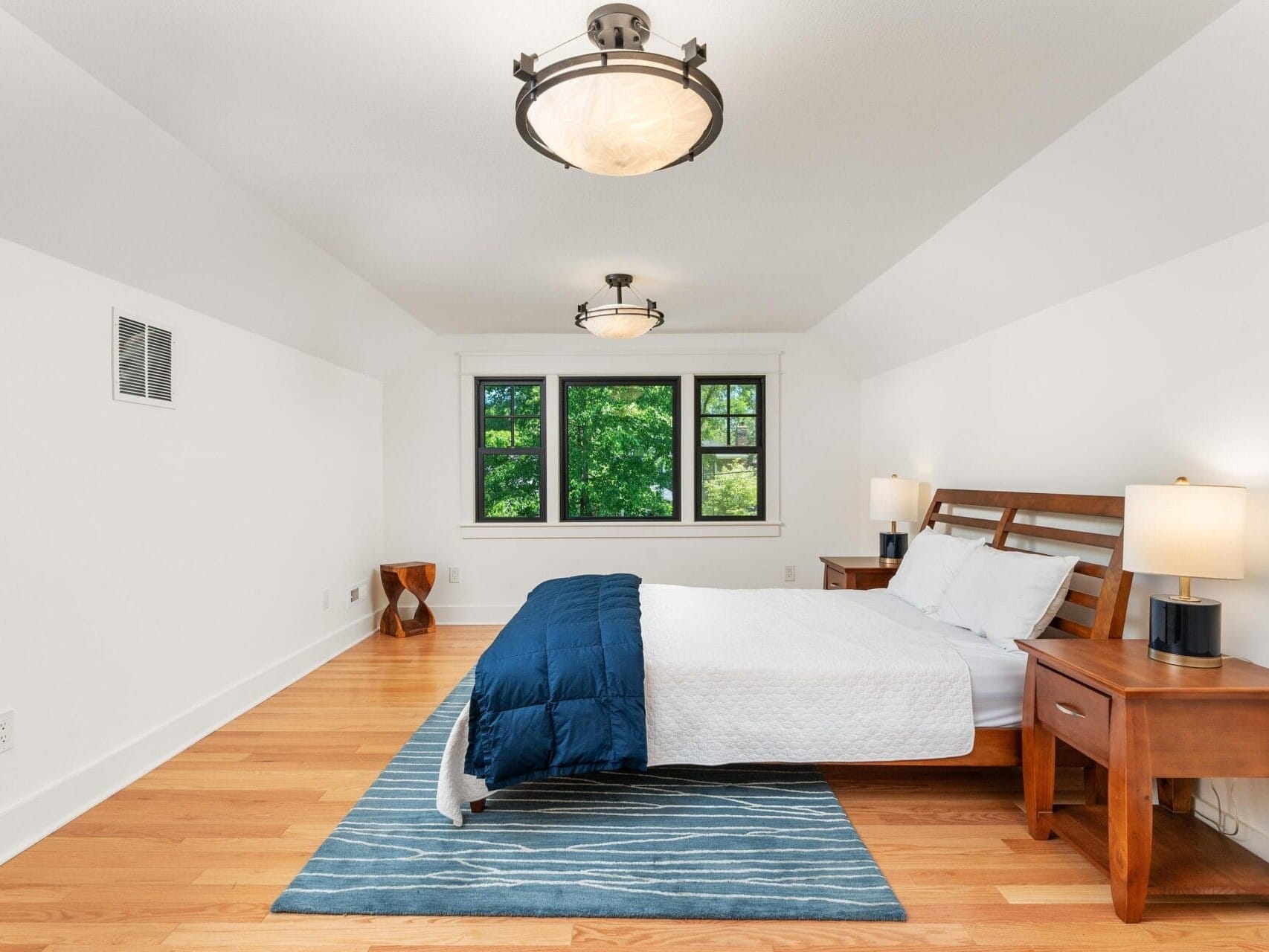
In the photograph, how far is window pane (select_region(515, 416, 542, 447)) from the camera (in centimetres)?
561

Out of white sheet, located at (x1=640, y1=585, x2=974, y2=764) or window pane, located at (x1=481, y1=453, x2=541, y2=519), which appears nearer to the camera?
white sheet, located at (x1=640, y1=585, x2=974, y2=764)

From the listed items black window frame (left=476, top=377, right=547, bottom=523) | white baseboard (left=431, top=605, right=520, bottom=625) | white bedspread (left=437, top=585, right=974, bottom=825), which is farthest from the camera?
black window frame (left=476, top=377, right=547, bottom=523)

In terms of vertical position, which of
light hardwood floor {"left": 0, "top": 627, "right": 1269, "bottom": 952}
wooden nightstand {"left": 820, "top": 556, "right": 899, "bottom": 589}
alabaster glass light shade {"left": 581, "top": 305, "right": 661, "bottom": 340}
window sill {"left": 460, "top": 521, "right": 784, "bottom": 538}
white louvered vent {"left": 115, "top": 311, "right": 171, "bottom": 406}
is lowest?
light hardwood floor {"left": 0, "top": 627, "right": 1269, "bottom": 952}

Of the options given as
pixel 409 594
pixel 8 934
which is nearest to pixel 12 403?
pixel 8 934

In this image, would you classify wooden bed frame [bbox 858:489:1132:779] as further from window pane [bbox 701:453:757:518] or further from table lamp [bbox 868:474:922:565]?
window pane [bbox 701:453:757:518]

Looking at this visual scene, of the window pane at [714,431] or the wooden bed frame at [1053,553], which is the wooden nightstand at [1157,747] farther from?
the window pane at [714,431]

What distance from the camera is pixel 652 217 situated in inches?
119

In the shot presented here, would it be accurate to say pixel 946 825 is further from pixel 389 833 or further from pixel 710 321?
pixel 710 321

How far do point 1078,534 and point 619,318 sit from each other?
2.40m

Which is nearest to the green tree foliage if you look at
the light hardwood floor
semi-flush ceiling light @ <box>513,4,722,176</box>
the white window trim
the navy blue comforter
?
the white window trim

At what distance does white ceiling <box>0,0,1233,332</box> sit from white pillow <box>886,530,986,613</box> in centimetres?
153

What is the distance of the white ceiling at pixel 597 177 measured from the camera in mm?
1673

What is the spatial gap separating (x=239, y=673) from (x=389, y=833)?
1.70 metres

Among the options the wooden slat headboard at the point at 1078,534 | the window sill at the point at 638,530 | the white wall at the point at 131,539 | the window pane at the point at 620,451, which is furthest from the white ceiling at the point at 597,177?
the window sill at the point at 638,530
